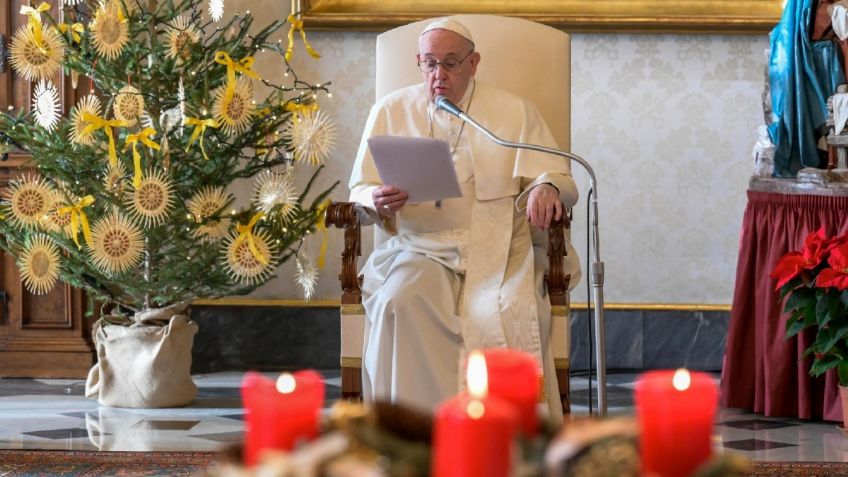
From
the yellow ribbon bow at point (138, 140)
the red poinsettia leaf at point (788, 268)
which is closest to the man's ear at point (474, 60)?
the yellow ribbon bow at point (138, 140)

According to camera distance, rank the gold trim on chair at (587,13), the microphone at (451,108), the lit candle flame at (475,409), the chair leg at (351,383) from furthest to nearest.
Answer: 1. the gold trim on chair at (587,13)
2. the chair leg at (351,383)
3. the microphone at (451,108)
4. the lit candle flame at (475,409)

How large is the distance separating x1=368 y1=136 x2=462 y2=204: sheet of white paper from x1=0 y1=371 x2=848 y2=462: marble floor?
41.5 inches

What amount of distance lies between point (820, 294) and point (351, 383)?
1.72m

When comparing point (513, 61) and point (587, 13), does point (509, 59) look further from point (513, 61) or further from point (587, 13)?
point (587, 13)

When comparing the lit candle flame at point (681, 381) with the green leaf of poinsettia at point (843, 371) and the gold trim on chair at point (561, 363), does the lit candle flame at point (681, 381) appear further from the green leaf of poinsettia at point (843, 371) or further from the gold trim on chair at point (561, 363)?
the green leaf of poinsettia at point (843, 371)

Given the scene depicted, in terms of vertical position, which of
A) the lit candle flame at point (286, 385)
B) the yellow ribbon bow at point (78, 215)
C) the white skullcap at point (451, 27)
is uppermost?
the white skullcap at point (451, 27)

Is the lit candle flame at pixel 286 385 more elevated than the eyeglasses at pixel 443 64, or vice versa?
the eyeglasses at pixel 443 64

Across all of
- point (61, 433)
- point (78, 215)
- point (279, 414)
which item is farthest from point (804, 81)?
point (279, 414)

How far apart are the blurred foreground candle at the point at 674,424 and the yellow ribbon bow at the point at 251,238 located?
3547 millimetres

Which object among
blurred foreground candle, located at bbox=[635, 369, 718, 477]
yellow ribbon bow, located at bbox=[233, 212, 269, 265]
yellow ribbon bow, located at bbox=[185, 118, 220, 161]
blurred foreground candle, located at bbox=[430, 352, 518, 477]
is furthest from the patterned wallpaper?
blurred foreground candle, located at bbox=[430, 352, 518, 477]

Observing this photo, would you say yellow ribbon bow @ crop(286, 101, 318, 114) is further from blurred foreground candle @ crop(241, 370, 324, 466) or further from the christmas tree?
blurred foreground candle @ crop(241, 370, 324, 466)

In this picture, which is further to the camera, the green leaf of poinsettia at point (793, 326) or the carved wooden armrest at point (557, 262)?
the green leaf of poinsettia at point (793, 326)

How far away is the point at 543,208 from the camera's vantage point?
11.4 ft

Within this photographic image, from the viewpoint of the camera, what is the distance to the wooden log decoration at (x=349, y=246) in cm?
355
